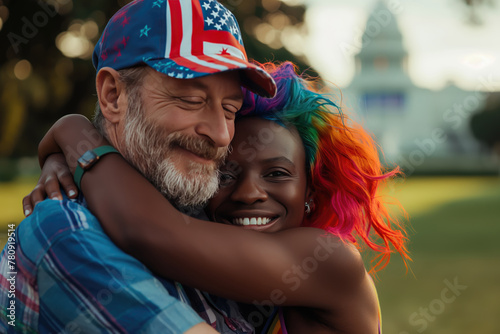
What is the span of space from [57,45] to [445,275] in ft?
32.9

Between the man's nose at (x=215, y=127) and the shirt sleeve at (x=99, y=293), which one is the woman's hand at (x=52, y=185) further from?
the man's nose at (x=215, y=127)

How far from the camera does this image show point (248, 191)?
222 cm

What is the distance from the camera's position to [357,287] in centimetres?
205

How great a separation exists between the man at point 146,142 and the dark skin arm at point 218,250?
2.5 inches

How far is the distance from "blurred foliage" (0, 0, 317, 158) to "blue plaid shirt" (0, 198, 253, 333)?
9.68 meters

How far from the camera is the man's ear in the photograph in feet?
6.84

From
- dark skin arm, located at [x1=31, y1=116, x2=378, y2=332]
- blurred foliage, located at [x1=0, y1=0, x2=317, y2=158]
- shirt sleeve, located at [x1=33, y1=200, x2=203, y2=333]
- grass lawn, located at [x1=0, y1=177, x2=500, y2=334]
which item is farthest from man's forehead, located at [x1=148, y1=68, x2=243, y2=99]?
blurred foliage, located at [x1=0, y1=0, x2=317, y2=158]

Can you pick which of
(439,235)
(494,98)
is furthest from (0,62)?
(494,98)

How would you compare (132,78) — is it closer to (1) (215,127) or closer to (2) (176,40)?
(2) (176,40)

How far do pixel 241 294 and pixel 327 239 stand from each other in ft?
1.39

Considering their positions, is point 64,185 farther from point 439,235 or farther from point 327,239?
point 439,235

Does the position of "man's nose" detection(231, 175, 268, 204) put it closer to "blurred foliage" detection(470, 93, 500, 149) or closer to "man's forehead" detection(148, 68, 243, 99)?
"man's forehead" detection(148, 68, 243, 99)

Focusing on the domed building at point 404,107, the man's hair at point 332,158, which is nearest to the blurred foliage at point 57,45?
the man's hair at point 332,158

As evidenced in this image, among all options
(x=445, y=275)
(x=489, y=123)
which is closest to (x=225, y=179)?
(x=445, y=275)
